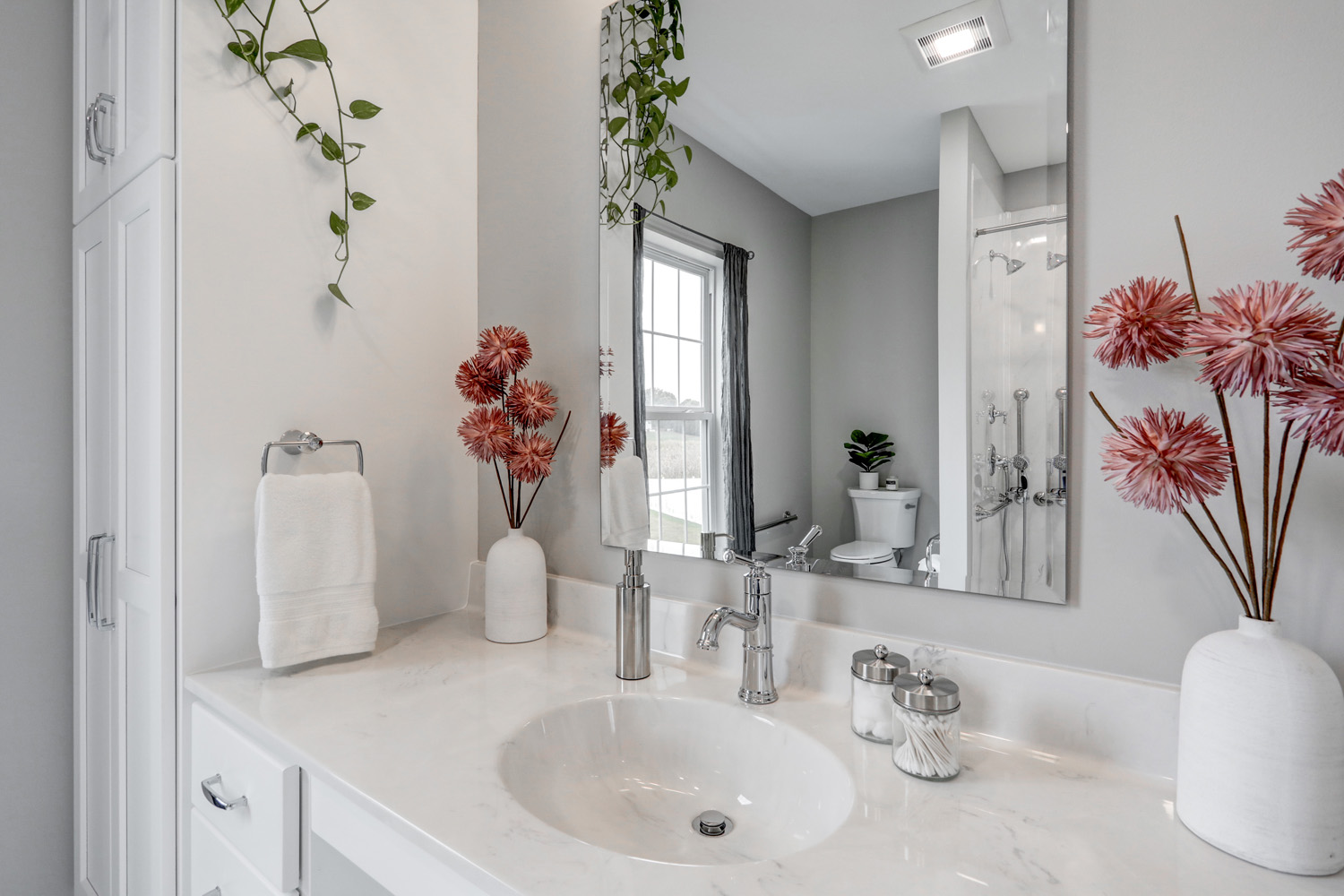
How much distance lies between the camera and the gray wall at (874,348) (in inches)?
35.6

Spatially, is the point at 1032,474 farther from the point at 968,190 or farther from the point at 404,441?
the point at 404,441

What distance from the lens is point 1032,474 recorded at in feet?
2.69

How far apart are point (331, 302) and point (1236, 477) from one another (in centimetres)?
135

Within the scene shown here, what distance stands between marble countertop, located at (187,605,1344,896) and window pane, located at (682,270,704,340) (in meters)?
0.52

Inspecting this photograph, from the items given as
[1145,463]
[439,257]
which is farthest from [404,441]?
[1145,463]

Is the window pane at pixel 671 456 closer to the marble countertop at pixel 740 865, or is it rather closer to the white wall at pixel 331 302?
the marble countertop at pixel 740 865

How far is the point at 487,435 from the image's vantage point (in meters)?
1.19

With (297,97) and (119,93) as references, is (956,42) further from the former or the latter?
(119,93)

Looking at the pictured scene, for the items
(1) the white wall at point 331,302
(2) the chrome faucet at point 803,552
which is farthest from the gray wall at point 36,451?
(2) the chrome faucet at point 803,552

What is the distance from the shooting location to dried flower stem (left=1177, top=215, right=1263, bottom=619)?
635 mm

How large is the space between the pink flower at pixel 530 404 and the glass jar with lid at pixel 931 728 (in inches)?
29.5

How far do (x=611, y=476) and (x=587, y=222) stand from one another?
49 cm

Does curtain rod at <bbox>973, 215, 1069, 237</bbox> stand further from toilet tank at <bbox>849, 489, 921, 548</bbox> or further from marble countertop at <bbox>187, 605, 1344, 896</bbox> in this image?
marble countertop at <bbox>187, 605, 1344, 896</bbox>

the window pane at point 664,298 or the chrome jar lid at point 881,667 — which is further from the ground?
the window pane at point 664,298
